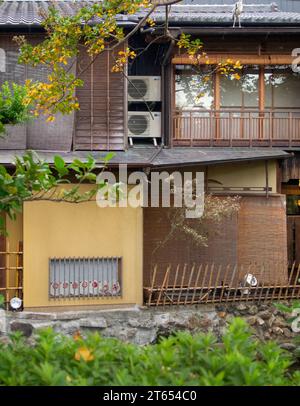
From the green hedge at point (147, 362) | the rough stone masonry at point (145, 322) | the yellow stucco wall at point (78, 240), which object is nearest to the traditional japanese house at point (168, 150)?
the yellow stucco wall at point (78, 240)

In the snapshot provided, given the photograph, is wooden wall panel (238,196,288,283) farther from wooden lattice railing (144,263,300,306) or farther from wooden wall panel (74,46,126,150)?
wooden wall panel (74,46,126,150)

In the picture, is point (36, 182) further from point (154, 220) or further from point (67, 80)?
point (154, 220)

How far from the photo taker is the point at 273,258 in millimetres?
14438

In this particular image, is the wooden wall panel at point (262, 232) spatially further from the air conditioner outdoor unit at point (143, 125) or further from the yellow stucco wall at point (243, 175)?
the air conditioner outdoor unit at point (143, 125)

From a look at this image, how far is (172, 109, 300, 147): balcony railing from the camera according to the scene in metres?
16.2

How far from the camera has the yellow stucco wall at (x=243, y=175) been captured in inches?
609

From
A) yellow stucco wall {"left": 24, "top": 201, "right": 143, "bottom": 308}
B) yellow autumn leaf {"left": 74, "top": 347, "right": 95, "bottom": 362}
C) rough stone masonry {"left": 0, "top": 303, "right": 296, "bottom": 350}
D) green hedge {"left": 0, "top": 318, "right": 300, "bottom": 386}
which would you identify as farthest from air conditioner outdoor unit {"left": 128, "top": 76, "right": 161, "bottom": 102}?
yellow autumn leaf {"left": 74, "top": 347, "right": 95, "bottom": 362}

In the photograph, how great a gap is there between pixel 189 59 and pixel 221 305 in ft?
21.6

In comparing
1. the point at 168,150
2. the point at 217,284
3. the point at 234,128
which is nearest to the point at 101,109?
the point at 168,150

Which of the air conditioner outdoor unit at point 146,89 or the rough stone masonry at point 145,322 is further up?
the air conditioner outdoor unit at point 146,89

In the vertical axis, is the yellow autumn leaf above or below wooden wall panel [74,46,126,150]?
below

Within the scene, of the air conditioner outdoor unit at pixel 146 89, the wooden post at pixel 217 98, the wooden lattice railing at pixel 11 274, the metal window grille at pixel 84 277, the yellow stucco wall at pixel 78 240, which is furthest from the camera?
Answer: the air conditioner outdoor unit at pixel 146 89

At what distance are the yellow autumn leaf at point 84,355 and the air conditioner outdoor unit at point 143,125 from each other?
11.9 m
